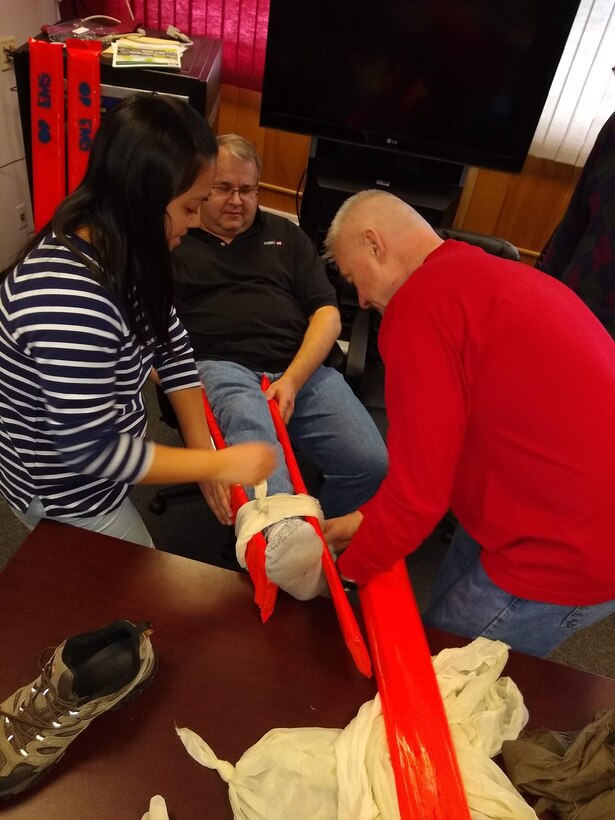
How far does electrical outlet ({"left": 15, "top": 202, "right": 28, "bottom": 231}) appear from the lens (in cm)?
285

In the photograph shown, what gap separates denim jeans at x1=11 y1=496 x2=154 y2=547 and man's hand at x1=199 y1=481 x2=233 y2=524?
→ 191 millimetres

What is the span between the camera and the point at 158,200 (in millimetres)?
880

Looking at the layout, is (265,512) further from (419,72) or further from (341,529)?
(419,72)

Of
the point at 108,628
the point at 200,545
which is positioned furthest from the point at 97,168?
the point at 200,545

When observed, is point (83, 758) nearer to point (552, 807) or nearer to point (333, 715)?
point (333, 715)

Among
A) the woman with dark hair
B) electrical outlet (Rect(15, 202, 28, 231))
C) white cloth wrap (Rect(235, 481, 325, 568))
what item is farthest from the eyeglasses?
electrical outlet (Rect(15, 202, 28, 231))

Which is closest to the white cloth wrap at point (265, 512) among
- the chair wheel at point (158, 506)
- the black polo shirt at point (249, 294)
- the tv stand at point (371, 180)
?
the black polo shirt at point (249, 294)

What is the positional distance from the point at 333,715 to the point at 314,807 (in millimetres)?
121

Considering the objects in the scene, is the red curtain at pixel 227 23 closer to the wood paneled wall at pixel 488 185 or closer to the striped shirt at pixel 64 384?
the wood paneled wall at pixel 488 185

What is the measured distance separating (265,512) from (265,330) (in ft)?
3.02

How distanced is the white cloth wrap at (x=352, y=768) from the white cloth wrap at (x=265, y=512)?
0.31 meters

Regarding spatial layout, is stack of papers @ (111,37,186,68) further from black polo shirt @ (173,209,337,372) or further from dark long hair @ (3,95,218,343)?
dark long hair @ (3,95,218,343)

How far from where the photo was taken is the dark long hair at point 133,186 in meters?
0.85

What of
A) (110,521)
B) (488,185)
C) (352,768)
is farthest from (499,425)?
(488,185)
